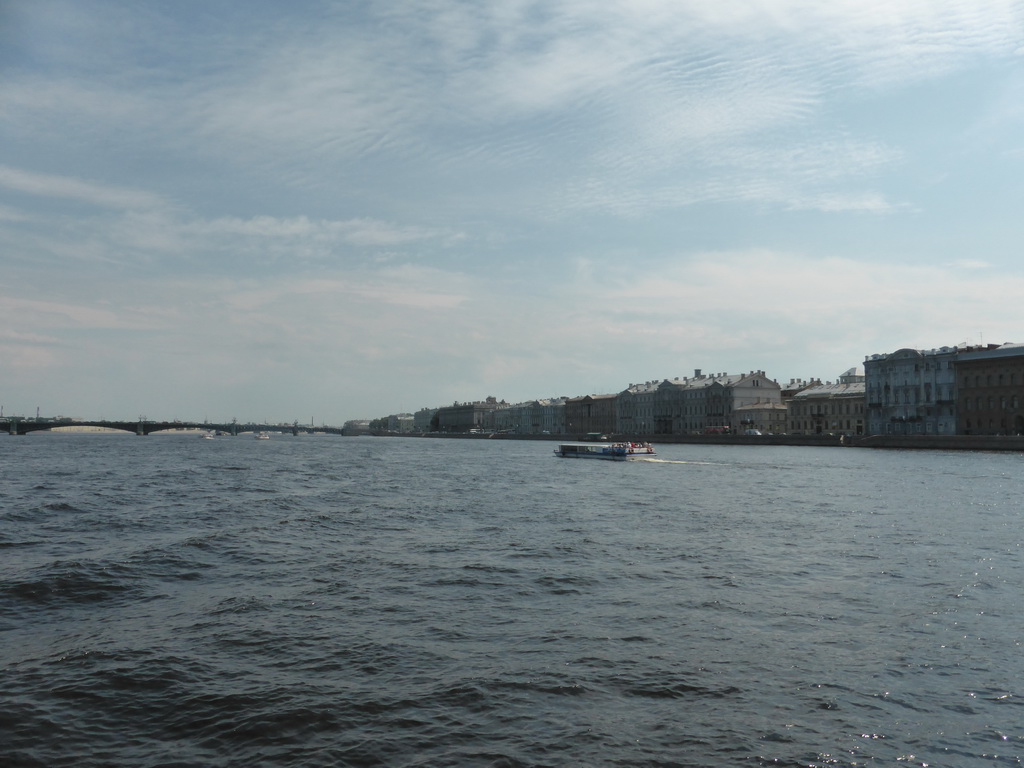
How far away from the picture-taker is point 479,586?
14727mm

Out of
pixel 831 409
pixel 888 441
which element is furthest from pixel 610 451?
pixel 831 409

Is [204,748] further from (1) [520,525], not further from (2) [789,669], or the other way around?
(1) [520,525]

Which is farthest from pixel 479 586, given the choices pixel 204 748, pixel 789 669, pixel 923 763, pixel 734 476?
pixel 734 476

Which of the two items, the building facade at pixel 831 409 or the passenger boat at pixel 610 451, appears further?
the building facade at pixel 831 409

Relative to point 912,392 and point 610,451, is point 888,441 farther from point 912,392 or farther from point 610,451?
point 610,451

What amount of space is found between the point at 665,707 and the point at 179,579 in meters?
10.2

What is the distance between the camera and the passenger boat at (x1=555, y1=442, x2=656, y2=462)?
73750mm

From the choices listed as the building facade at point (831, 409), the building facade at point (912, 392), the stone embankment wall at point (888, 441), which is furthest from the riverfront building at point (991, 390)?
the building facade at point (831, 409)

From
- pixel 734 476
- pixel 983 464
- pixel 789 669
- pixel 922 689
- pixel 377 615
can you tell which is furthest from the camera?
pixel 983 464

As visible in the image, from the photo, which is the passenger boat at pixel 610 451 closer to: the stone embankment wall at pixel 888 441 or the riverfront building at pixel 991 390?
the stone embankment wall at pixel 888 441

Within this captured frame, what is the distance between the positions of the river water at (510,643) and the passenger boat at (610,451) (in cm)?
4926

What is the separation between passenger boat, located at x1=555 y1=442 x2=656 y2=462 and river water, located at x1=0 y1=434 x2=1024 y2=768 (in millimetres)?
49264

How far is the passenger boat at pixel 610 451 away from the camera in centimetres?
7375

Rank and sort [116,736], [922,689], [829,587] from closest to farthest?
[116,736], [922,689], [829,587]
